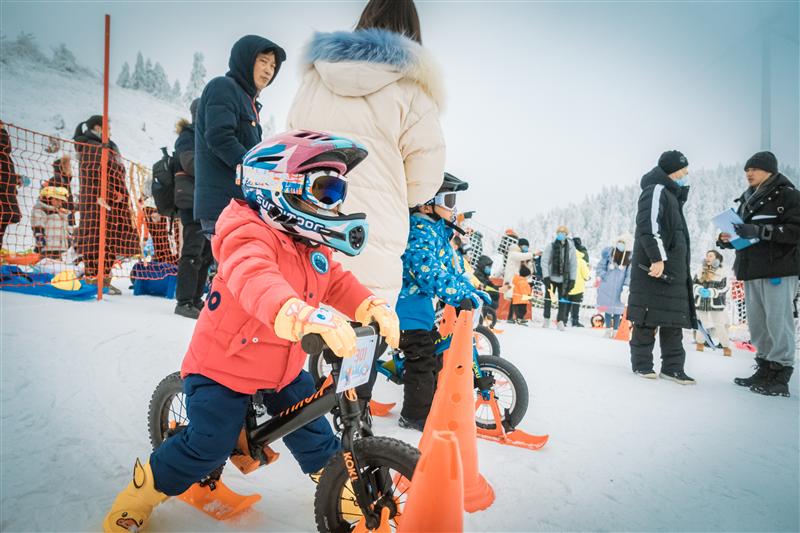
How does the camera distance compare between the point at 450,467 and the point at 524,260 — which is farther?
the point at 524,260

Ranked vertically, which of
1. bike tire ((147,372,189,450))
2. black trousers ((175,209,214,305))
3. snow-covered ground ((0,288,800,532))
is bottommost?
snow-covered ground ((0,288,800,532))

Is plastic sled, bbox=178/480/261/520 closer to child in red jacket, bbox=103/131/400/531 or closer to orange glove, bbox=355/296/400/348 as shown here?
child in red jacket, bbox=103/131/400/531

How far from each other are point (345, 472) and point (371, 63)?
1.87 meters

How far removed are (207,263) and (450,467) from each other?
12.7 ft

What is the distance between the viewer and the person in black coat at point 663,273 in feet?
13.1

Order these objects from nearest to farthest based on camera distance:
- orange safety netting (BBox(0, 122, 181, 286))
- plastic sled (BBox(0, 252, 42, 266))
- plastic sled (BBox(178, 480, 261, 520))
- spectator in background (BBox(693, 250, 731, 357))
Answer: plastic sled (BBox(178, 480, 261, 520)) < orange safety netting (BBox(0, 122, 181, 286)) < plastic sled (BBox(0, 252, 42, 266)) < spectator in background (BBox(693, 250, 731, 357))

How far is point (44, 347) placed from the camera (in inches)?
117

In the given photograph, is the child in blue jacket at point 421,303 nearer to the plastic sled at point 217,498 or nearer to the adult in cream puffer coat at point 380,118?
the adult in cream puffer coat at point 380,118

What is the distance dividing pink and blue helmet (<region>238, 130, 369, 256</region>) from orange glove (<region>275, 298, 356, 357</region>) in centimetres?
33

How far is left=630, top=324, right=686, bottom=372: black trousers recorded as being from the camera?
4027mm

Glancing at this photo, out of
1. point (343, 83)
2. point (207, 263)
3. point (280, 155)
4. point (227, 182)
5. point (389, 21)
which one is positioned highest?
point (389, 21)

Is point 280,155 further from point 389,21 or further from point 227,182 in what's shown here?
point 227,182

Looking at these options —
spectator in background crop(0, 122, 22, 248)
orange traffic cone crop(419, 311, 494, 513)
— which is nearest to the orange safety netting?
spectator in background crop(0, 122, 22, 248)

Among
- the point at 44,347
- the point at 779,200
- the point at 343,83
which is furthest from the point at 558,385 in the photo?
the point at 44,347
